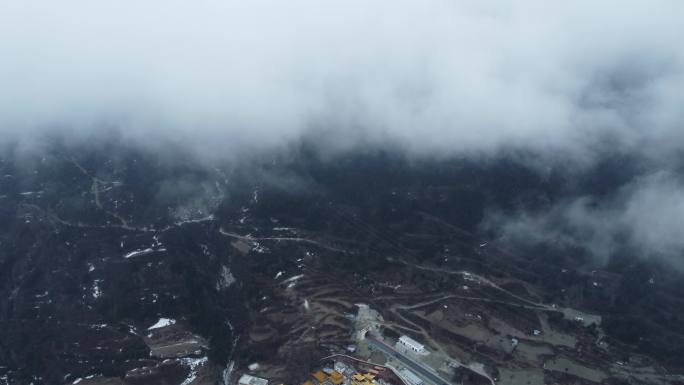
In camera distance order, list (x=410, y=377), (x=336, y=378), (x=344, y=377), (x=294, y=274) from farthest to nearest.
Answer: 1. (x=294, y=274)
2. (x=410, y=377)
3. (x=344, y=377)
4. (x=336, y=378)

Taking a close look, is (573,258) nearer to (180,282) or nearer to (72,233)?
(180,282)

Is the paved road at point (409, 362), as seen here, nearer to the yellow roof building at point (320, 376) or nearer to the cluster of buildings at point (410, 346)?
the cluster of buildings at point (410, 346)

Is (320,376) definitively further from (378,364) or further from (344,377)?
(378,364)

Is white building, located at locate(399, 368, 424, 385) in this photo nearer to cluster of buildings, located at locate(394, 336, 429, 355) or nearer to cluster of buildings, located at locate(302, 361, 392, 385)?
cluster of buildings, located at locate(302, 361, 392, 385)

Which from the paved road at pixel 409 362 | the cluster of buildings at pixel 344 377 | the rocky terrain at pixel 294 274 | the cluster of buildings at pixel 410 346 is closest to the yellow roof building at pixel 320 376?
the cluster of buildings at pixel 344 377

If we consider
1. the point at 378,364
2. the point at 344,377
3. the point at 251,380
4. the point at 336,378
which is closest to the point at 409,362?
the point at 378,364

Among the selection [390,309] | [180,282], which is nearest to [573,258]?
[390,309]
